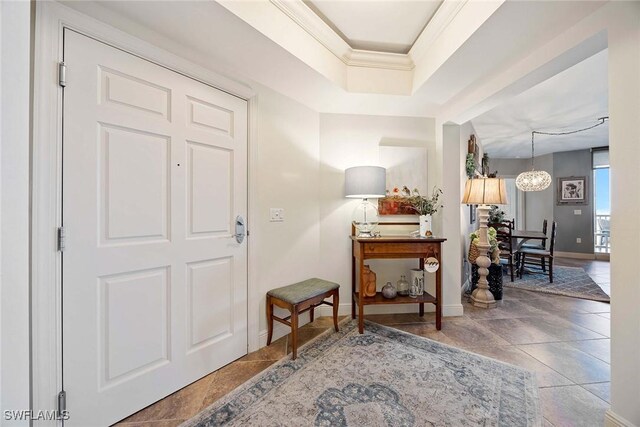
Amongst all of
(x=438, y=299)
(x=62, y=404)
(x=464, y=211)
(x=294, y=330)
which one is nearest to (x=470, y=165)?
(x=464, y=211)

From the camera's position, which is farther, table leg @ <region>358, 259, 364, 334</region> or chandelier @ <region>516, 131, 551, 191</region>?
chandelier @ <region>516, 131, 551, 191</region>

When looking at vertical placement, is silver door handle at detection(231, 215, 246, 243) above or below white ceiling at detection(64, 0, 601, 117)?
below

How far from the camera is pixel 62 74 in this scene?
122 cm

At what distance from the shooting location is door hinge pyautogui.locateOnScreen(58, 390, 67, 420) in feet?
3.99

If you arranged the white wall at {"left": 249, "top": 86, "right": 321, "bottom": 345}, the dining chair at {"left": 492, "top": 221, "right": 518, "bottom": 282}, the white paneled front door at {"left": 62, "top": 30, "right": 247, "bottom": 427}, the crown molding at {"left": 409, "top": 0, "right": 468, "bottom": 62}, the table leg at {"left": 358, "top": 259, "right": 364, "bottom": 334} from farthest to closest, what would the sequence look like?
the dining chair at {"left": 492, "top": 221, "right": 518, "bottom": 282} → the table leg at {"left": 358, "top": 259, "right": 364, "bottom": 334} → the white wall at {"left": 249, "top": 86, "right": 321, "bottom": 345} → the crown molding at {"left": 409, "top": 0, "right": 468, "bottom": 62} → the white paneled front door at {"left": 62, "top": 30, "right": 247, "bottom": 427}

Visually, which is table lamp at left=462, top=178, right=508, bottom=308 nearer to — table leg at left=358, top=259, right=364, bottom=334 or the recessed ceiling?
table leg at left=358, top=259, right=364, bottom=334

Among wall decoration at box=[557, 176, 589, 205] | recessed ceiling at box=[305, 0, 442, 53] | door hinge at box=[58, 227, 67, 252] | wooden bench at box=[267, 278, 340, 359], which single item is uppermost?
recessed ceiling at box=[305, 0, 442, 53]

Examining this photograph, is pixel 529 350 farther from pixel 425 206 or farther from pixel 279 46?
pixel 279 46

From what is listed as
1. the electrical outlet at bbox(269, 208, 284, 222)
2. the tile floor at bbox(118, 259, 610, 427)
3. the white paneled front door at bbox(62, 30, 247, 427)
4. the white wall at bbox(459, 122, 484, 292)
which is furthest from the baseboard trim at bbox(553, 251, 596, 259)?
the white paneled front door at bbox(62, 30, 247, 427)

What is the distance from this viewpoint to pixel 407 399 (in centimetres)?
154

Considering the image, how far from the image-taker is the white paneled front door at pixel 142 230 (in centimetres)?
128

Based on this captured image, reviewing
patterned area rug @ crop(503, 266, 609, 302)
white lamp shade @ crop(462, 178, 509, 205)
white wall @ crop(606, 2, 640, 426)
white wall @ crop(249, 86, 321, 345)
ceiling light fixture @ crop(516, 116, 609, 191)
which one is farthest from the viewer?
ceiling light fixture @ crop(516, 116, 609, 191)

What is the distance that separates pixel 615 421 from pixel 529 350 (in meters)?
0.90
